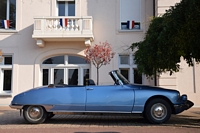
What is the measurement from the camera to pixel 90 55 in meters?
12.2

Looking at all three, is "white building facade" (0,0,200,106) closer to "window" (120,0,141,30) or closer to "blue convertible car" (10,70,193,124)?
"window" (120,0,141,30)

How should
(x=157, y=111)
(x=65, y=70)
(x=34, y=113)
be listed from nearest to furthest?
1. (x=157, y=111)
2. (x=34, y=113)
3. (x=65, y=70)

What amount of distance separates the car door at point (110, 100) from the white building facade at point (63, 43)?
7068 millimetres

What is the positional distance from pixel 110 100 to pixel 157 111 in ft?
4.70

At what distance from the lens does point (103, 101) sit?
7602 millimetres

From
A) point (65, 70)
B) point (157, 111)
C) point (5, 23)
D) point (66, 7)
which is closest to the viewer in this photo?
point (157, 111)

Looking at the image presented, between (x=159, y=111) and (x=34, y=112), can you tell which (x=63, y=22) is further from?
(x=159, y=111)

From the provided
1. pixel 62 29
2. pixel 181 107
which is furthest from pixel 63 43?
pixel 181 107

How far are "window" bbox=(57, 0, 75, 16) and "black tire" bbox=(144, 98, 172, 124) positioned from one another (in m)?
9.74

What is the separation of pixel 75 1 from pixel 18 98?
364 inches

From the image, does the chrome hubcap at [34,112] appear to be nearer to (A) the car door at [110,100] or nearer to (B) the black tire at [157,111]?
(A) the car door at [110,100]

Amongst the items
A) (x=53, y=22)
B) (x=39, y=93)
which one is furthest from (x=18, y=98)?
(x=53, y=22)

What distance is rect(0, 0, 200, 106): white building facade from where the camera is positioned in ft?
49.4

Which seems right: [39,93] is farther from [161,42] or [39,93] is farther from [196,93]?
[196,93]
